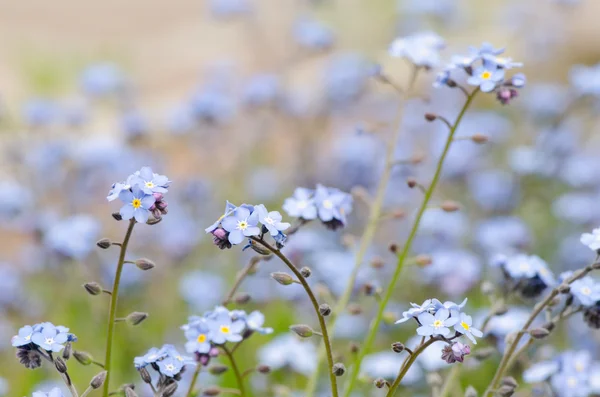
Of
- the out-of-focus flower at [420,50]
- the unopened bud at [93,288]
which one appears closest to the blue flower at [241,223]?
the unopened bud at [93,288]

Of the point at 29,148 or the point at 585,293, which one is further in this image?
the point at 29,148

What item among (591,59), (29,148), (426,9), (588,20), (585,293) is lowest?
(585,293)

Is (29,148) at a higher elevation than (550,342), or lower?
higher

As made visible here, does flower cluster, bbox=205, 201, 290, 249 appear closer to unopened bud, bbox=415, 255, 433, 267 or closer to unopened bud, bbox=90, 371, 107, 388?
unopened bud, bbox=90, 371, 107, 388

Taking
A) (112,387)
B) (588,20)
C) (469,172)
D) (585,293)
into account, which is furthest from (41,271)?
(588,20)

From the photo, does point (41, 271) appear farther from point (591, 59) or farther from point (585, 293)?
point (591, 59)

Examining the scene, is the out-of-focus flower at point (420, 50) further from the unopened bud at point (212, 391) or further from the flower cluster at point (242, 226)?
the unopened bud at point (212, 391)

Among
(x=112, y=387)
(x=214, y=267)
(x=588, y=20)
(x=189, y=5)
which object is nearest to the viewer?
(x=112, y=387)
